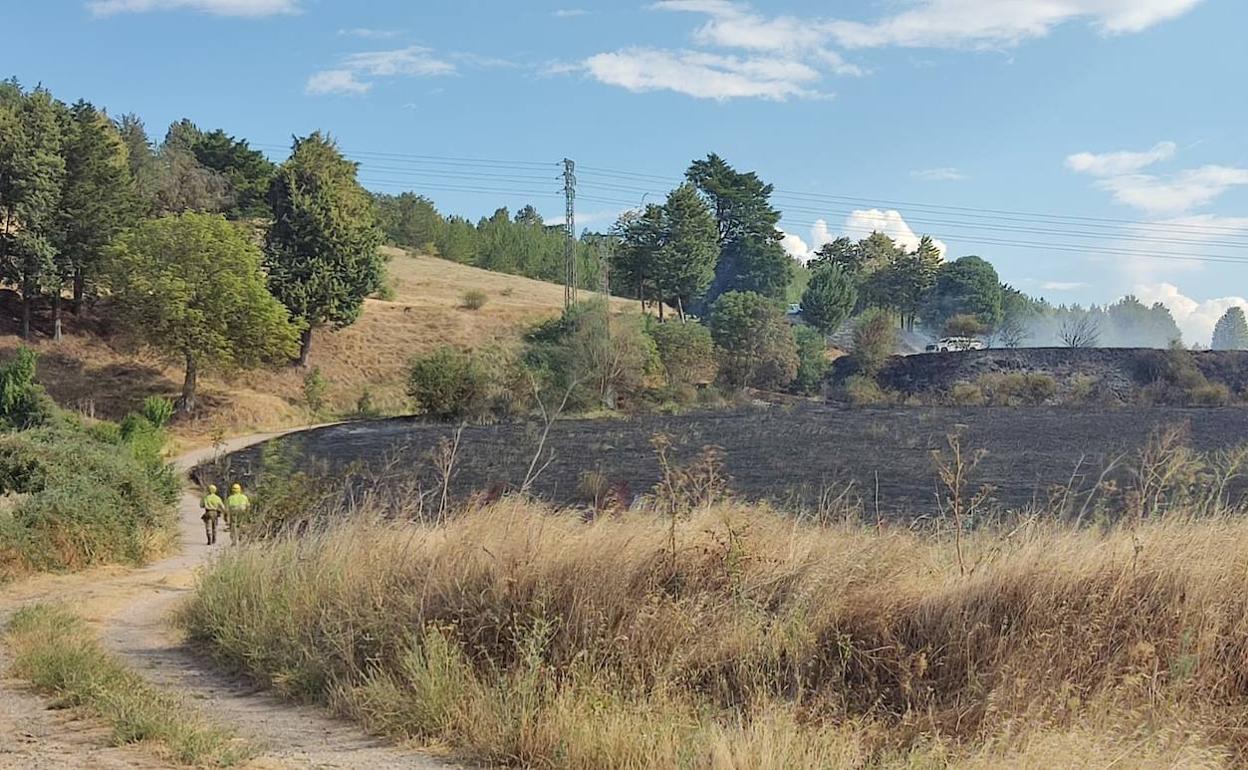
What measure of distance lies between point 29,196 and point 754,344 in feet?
137

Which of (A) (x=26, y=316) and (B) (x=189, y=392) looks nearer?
(B) (x=189, y=392)

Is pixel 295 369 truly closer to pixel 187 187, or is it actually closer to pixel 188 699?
pixel 187 187

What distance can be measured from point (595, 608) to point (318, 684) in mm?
2008

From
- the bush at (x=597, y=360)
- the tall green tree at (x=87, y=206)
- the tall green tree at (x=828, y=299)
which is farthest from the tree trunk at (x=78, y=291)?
the tall green tree at (x=828, y=299)

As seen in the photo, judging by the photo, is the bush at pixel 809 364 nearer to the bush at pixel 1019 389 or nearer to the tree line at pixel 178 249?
the bush at pixel 1019 389

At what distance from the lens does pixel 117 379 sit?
48.1 metres

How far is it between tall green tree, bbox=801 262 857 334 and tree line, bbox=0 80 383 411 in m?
42.6

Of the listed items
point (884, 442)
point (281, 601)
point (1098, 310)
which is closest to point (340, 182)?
point (884, 442)

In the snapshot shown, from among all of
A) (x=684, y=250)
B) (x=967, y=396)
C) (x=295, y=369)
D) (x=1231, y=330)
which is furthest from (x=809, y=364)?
(x=1231, y=330)

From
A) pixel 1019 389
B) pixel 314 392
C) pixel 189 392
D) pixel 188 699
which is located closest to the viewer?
pixel 188 699

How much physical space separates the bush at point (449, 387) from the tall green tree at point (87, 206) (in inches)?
631

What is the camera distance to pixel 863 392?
6512 centimetres

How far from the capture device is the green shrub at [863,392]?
211 feet

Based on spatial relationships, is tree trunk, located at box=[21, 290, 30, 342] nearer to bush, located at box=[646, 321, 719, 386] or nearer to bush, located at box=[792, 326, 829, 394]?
bush, located at box=[646, 321, 719, 386]
